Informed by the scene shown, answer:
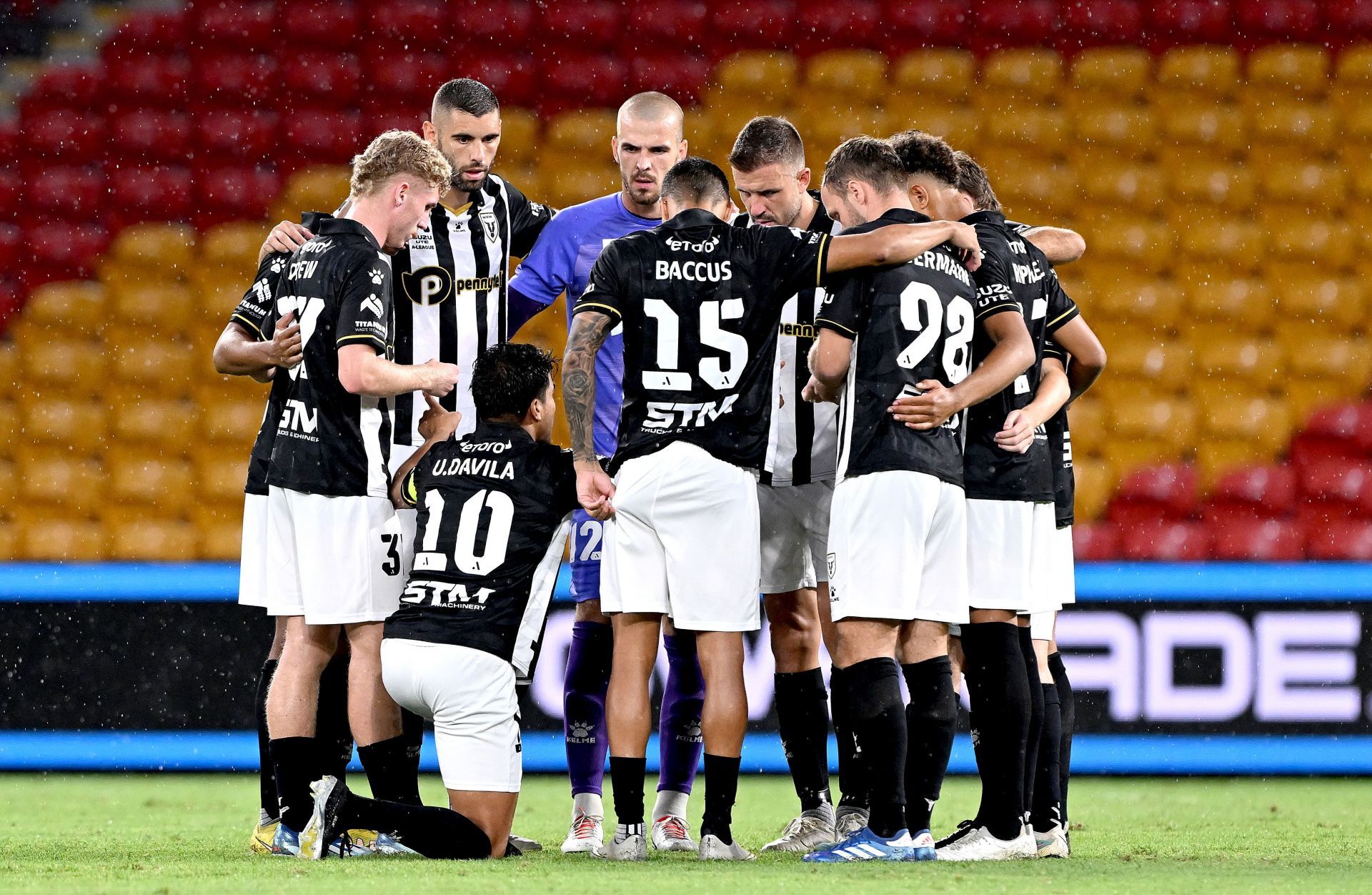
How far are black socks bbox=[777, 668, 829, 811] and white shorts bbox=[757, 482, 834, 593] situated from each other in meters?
0.27

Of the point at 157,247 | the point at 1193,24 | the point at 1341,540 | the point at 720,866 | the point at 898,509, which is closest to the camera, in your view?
the point at 720,866

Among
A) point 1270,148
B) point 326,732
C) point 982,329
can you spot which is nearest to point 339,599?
point 326,732

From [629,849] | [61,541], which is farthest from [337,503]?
[61,541]

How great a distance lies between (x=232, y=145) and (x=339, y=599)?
17.3ft

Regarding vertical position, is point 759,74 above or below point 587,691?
above

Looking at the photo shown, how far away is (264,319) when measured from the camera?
14.9 feet

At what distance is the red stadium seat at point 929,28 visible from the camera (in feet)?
29.4

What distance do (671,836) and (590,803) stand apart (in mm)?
300

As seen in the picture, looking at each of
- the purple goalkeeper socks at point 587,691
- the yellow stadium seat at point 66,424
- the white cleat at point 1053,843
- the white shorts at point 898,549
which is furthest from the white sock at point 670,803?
the yellow stadium seat at point 66,424

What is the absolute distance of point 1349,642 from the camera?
664 cm

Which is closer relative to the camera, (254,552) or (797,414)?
(254,552)

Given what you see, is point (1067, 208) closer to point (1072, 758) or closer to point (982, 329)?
point (1072, 758)

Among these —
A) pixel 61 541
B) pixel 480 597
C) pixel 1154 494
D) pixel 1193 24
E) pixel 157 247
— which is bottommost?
pixel 61 541

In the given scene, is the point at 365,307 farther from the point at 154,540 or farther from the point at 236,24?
the point at 236,24
